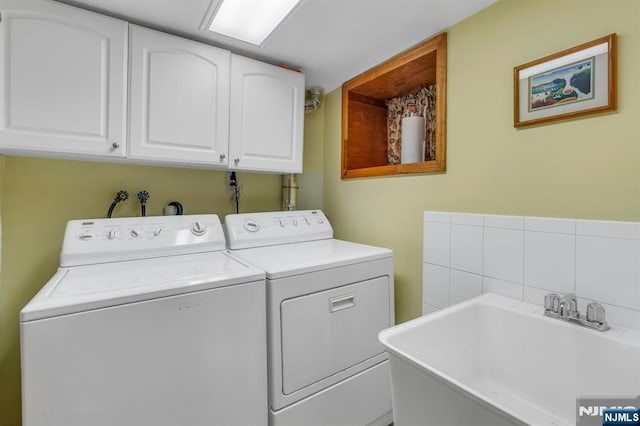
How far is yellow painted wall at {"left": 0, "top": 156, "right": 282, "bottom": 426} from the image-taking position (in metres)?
1.49

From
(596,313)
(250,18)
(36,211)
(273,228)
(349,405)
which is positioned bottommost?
(349,405)

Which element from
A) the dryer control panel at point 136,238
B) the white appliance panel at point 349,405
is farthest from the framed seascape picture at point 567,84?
the dryer control panel at point 136,238

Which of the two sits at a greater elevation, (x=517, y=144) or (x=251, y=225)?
(x=517, y=144)

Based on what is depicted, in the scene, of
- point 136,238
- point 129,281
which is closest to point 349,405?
point 129,281

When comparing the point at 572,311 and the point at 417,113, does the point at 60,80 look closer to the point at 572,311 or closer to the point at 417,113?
the point at 417,113

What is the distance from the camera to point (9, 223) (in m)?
1.49

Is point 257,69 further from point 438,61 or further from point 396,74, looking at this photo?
point 438,61

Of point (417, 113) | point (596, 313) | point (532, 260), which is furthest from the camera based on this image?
point (417, 113)

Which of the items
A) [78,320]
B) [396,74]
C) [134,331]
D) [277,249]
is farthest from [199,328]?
[396,74]

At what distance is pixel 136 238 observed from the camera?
1.47 metres

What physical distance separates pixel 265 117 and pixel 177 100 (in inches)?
20.7

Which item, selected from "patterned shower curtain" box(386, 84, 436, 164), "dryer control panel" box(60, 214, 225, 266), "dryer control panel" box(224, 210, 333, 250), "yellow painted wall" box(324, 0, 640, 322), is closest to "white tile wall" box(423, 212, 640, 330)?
"yellow painted wall" box(324, 0, 640, 322)

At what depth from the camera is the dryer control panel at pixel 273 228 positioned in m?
1.76

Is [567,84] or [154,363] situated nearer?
[154,363]
